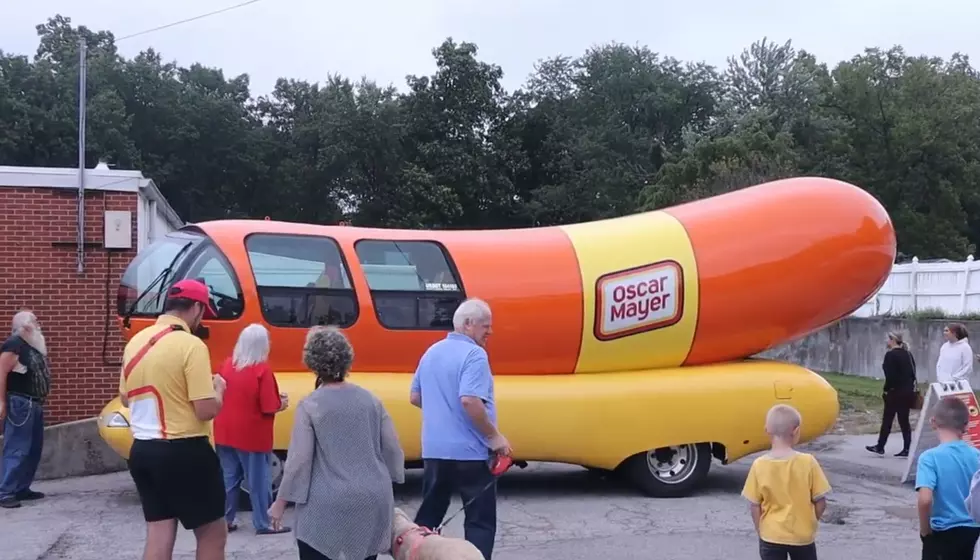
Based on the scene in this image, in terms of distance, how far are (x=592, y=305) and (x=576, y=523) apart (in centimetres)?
195

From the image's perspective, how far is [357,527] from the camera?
15.3ft

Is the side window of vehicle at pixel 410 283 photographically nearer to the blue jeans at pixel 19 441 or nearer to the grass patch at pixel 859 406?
the blue jeans at pixel 19 441

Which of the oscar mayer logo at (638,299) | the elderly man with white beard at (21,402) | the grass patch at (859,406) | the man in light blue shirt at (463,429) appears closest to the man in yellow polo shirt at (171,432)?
the man in light blue shirt at (463,429)

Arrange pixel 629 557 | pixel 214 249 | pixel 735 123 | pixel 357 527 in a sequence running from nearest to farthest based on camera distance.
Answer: pixel 357 527
pixel 629 557
pixel 214 249
pixel 735 123

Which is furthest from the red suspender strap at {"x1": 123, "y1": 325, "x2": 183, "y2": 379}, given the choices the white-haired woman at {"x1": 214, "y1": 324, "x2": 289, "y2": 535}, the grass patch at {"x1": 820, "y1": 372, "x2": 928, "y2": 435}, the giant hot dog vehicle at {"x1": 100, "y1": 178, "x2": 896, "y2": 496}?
the grass patch at {"x1": 820, "y1": 372, "x2": 928, "y2": 435}

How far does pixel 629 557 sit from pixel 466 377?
2502mm

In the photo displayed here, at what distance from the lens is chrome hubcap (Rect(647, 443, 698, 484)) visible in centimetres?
968

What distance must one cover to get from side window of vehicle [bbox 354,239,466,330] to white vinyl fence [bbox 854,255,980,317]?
661 inches

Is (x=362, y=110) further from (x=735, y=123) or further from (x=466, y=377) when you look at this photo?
(x=466, y=377)

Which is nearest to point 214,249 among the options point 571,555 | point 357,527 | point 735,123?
point 571,555

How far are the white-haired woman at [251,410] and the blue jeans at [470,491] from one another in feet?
7.06

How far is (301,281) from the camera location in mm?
9070

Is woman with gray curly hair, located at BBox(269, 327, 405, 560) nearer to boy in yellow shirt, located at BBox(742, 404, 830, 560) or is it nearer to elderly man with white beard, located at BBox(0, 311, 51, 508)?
boy in yellow shirt, located at BBox(742, 404, 830, 560)

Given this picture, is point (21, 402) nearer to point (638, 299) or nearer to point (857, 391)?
point (638, 299)
